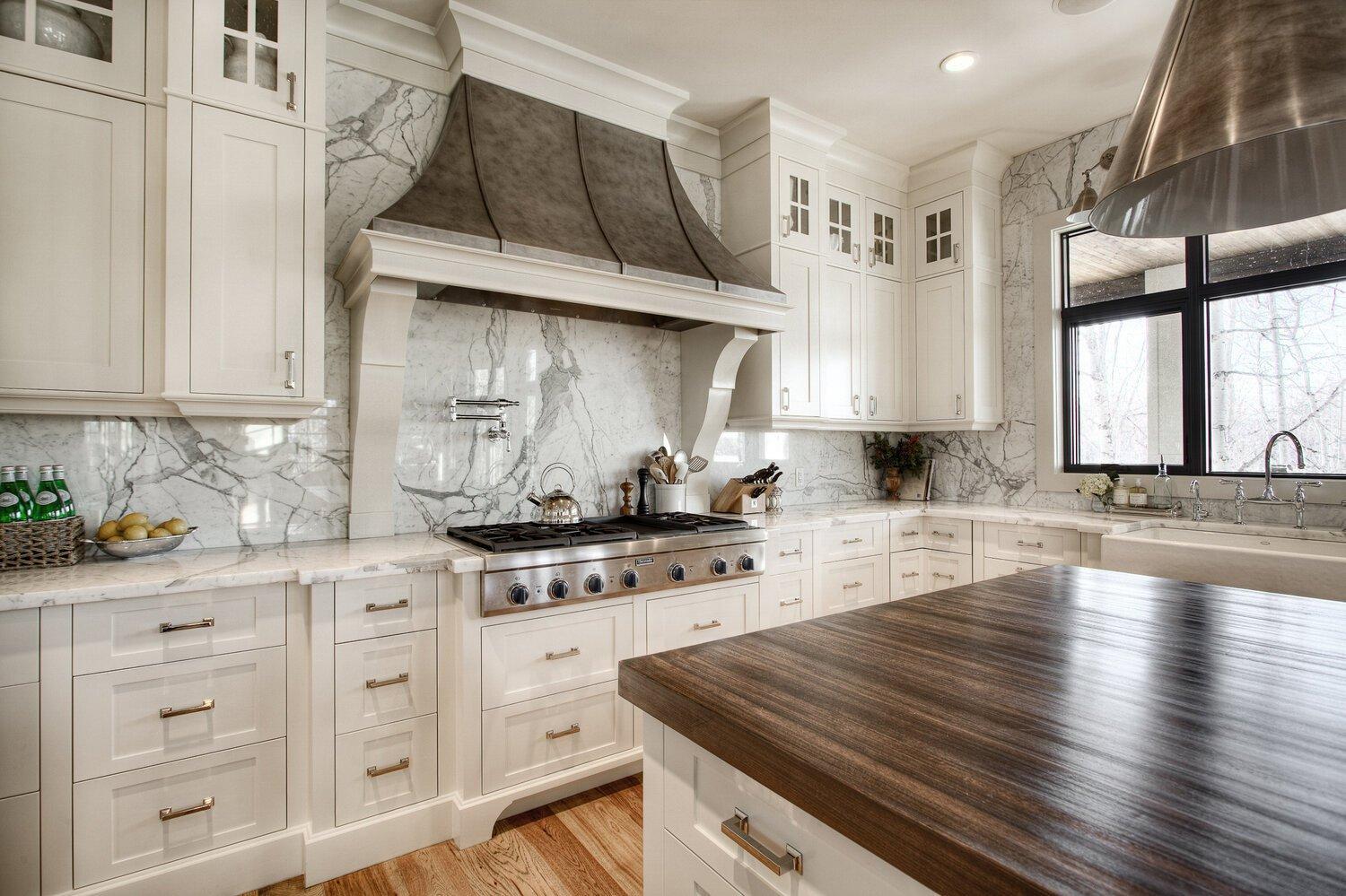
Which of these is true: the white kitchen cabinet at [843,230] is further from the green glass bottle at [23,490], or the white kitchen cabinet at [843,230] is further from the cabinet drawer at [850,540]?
the green glass bottle at [23,490]

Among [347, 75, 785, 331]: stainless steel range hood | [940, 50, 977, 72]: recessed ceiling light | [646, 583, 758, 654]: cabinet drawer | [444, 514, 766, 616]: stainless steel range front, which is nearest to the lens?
[444, 514, 766, 616]: stainless steel range front

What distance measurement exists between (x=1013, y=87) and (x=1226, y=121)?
2.95m

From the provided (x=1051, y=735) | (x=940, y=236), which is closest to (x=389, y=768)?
(x=1051, y=735)

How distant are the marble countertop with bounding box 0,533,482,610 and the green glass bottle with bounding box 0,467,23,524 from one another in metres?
0.16

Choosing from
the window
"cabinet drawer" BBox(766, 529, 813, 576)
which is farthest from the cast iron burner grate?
the window

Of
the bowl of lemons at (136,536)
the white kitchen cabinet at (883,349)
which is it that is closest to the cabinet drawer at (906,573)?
the white kitchen cabinet at (883,349)

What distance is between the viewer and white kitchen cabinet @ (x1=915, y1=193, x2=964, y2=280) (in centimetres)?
394

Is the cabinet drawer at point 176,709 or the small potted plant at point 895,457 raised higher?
the small potted plant at point 895,457

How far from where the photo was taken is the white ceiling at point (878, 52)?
2.64 metres


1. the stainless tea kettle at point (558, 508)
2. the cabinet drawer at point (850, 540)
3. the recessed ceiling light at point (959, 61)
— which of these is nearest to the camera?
the stainless tea kettle at point (558, 508)

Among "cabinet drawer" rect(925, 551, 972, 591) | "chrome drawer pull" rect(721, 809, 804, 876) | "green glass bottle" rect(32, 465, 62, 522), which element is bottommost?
"cabinet drawer" rect(925, 551, 972, 591)

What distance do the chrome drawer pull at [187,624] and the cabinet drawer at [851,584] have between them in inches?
97.2

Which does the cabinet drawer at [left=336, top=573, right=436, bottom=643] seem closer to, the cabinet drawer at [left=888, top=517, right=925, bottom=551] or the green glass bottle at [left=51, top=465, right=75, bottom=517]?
the green glass bottle at [left=51, top=465, right=75, bottom=517]

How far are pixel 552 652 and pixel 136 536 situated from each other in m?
1.35
